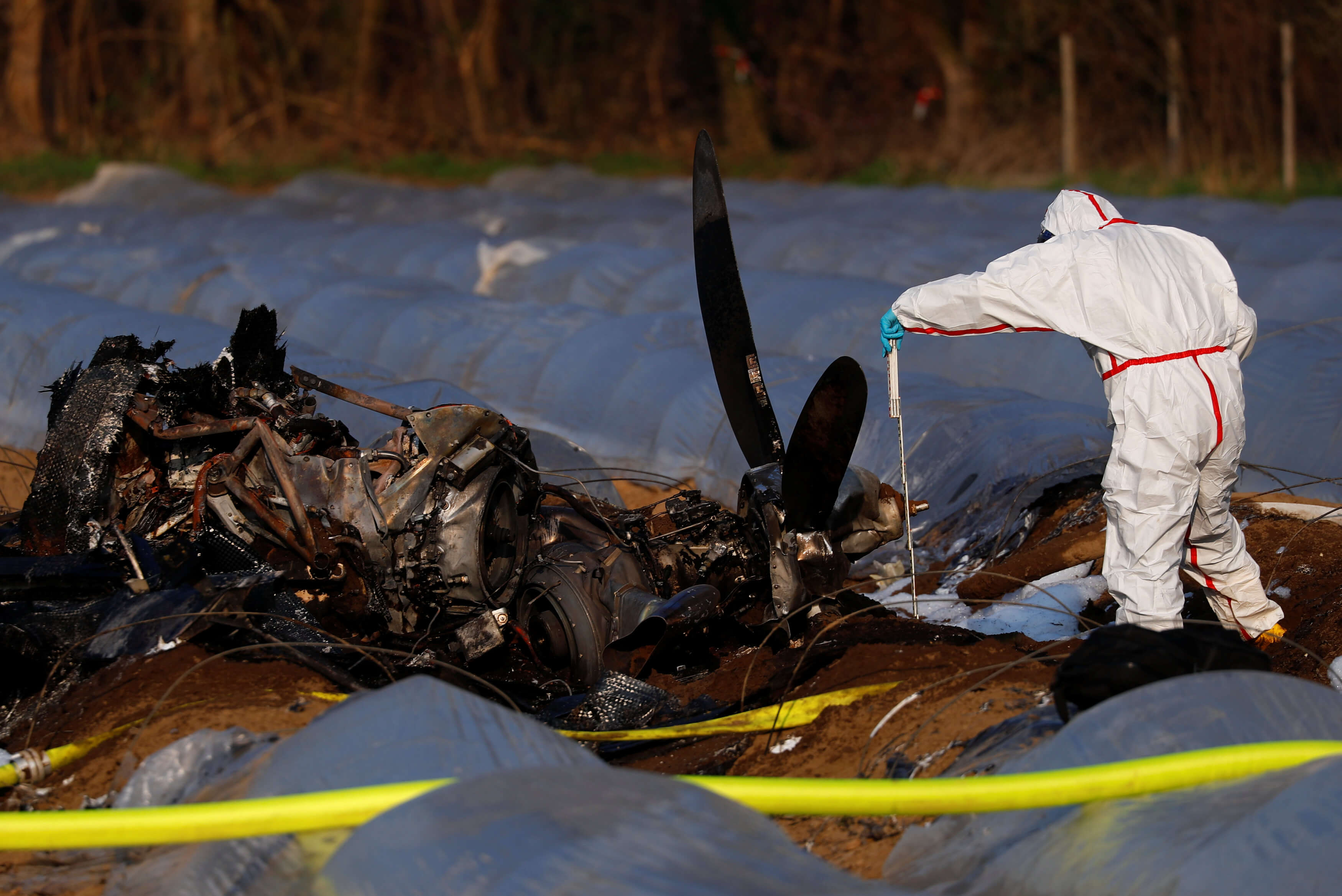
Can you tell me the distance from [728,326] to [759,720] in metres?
2.46

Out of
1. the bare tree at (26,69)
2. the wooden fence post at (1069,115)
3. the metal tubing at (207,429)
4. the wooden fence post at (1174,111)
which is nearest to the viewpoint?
the metal tubing at (207,429)

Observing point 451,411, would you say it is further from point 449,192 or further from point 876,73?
point 876,73

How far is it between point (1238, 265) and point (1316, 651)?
6.46 metres

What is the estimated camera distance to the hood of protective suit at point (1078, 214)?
5340 mm

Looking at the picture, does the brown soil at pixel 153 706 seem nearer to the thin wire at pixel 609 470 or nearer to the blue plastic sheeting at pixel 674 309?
the thin wire at pixel 609 470

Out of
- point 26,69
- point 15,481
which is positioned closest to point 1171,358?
point 15,481

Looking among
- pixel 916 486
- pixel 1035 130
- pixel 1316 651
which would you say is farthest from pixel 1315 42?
pixel 1316 651

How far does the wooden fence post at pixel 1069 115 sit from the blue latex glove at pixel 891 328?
56.5 ft

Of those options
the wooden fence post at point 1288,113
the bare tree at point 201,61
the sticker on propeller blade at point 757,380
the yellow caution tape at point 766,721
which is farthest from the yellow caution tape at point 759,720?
the bare tree at point 201,61

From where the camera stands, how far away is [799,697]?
15.8 ft

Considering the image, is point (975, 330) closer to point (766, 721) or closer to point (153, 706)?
point (766, 721)

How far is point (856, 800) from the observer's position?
119 inches

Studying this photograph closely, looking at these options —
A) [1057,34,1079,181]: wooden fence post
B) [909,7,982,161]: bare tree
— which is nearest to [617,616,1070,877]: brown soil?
[1057,34,1079,181]: wooden fence post

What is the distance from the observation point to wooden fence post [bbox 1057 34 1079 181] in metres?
21.7
